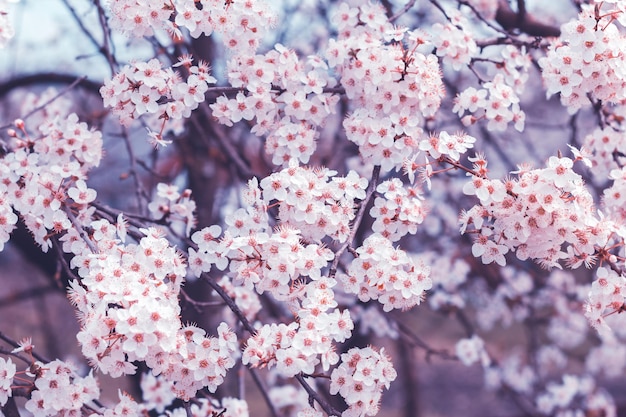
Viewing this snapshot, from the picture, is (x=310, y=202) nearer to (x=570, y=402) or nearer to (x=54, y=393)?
(x=54, y=393)

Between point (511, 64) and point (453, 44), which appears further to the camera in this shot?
point (511, 64)

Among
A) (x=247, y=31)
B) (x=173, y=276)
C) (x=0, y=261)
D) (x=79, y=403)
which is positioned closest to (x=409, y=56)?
(x=247, y=31)

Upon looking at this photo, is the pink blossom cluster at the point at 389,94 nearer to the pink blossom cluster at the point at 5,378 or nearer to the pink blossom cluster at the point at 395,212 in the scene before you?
the pink blossom cluster at the point at 395,212

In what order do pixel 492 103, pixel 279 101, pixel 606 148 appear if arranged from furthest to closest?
pixel 606 148 < pixel 492 103 < pixel 279 101

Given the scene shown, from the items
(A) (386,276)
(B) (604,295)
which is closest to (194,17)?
(A) (386,276)

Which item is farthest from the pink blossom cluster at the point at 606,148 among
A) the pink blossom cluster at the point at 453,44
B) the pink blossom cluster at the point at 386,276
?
the pink blossom cluster at the point at 386,276

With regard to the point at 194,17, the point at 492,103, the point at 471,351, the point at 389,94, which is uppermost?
the point at 194,17

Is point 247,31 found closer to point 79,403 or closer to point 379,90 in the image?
point 379,90
